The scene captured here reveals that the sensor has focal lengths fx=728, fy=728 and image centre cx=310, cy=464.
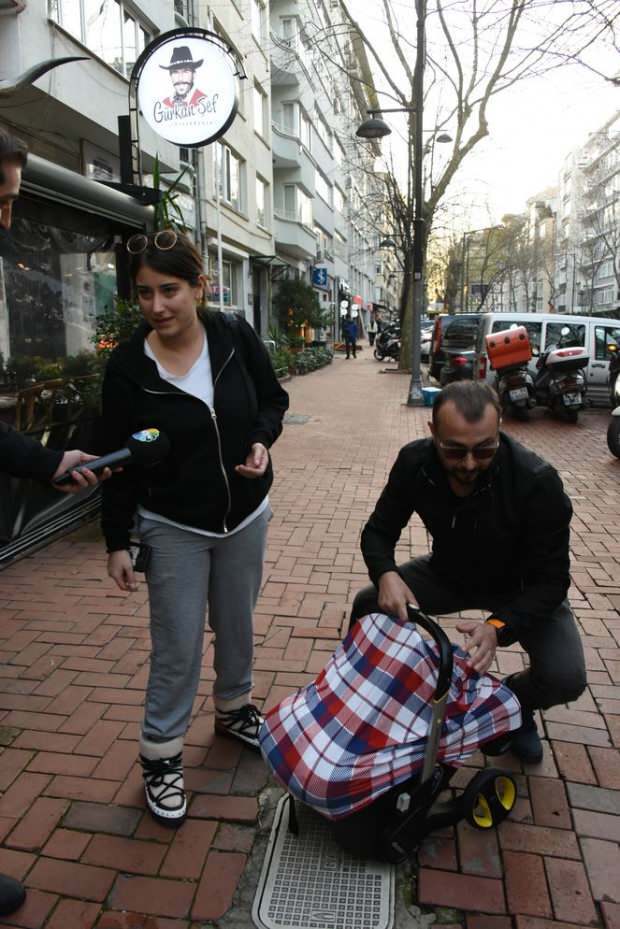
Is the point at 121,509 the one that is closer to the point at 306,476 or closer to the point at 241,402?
the point at 241,402

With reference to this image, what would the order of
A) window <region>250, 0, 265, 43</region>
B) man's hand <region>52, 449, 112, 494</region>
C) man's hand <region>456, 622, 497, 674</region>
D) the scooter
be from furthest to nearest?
window <region>250, 0, 265, 43</region>, the scooter, man's hand <region>456, 622, 497, 674</region>, man's hand <region>52, 449, 112, 494</region>

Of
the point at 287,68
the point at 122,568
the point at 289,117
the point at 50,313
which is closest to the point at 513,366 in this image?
the point at 50,313

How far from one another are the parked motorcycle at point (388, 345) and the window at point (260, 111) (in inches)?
352

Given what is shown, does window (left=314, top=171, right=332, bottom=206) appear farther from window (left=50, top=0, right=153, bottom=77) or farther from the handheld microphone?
the handheld microphone

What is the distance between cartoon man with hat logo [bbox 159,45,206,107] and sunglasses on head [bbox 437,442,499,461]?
5.86 m

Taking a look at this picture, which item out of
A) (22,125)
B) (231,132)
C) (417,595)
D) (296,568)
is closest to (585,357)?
(296,568)

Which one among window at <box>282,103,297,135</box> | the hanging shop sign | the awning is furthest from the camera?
window at <box>282,103,297,135</box>

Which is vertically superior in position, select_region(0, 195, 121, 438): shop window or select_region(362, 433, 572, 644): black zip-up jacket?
select_region(0, 195, 121, 438): shop window

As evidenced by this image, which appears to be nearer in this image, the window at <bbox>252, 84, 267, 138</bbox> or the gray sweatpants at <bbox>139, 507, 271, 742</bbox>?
the gray sweatpants at <bbox>139, 507, 271, 742</bbox>

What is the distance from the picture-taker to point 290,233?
2884cm

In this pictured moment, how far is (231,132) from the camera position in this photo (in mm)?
20641

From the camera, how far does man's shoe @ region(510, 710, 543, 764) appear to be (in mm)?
2730

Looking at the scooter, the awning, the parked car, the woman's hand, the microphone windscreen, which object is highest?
the awning

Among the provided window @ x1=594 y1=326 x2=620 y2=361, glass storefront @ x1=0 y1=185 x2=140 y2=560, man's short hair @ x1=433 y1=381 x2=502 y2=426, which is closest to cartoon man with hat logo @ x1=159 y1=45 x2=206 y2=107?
glass storefront @ x1=0 y1=185 x2=140 y2=560
